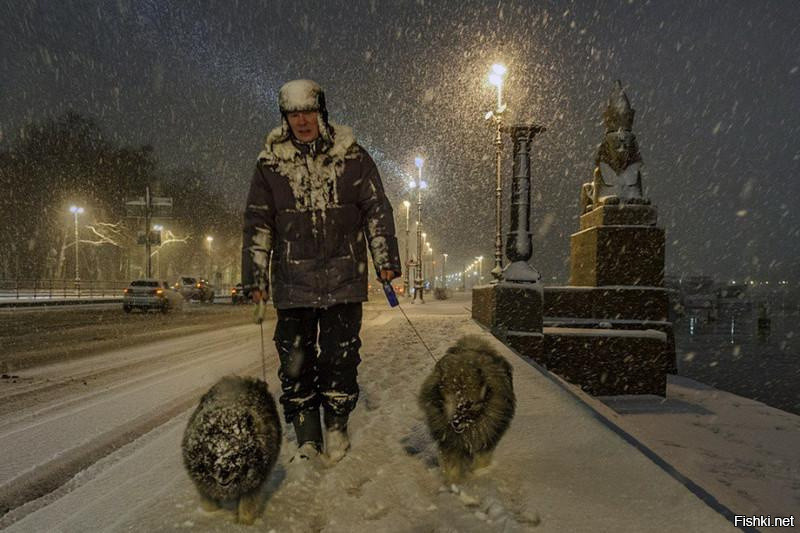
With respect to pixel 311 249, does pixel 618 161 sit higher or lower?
higher

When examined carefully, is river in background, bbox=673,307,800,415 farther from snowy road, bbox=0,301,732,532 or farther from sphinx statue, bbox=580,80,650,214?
snowy road, bbox=0,301,732,532

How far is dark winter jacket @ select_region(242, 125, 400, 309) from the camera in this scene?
297 centimetres

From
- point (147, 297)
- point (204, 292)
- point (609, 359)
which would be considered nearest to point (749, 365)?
point (609, 359)

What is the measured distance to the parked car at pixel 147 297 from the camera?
2225cm

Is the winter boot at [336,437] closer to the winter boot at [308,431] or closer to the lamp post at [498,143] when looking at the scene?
the winter boot at [308,431]

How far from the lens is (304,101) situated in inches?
115

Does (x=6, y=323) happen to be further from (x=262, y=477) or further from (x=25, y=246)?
(x=25, y=246)

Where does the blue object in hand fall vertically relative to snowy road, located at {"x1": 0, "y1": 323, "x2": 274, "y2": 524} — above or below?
above

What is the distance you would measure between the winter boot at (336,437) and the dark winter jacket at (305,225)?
0.69 m

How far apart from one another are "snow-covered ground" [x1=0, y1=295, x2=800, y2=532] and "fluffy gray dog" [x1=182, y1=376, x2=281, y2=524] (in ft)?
0.56

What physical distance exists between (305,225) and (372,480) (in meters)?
1.44

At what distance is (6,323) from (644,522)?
740 inches

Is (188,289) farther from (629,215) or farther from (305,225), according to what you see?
(305,225)

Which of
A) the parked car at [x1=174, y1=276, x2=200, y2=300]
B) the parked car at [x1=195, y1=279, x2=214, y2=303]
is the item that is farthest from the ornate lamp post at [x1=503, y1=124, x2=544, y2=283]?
the parked car at [x1=174, y1=276, x2=200, y2=300]
